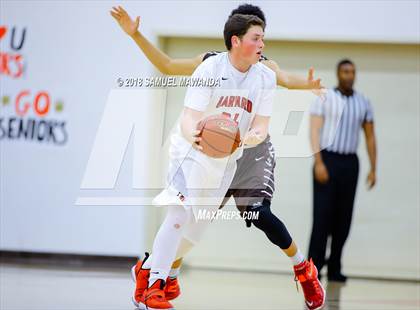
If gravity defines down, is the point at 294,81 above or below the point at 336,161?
above

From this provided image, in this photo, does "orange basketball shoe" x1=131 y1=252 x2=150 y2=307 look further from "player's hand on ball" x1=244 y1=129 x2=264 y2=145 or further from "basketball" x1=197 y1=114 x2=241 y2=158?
"player's hand on ball" x1=244 y1=129 x2=264 y2=145

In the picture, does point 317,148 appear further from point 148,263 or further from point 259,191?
point 148,263

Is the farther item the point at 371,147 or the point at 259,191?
the point at 371,147

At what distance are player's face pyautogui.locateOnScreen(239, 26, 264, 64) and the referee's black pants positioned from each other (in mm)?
2291

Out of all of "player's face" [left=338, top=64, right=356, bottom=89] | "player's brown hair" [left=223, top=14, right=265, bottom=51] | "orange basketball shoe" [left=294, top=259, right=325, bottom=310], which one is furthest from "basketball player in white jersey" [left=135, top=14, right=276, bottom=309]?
"player's face" [left=338, top=64, right=356, bottom=89]

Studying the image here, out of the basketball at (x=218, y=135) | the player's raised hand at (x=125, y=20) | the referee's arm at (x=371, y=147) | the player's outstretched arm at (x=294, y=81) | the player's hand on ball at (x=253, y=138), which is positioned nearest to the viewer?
the player's hand on ball at (x=253, y=138)

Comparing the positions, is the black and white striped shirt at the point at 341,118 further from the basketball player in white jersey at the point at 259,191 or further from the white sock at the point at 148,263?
the white sock at the point at 148,263

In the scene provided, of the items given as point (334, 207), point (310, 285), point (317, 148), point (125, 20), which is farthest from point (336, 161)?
point (125, 20)

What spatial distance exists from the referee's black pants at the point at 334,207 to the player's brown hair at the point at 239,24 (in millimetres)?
2318

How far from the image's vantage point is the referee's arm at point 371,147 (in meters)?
6.58

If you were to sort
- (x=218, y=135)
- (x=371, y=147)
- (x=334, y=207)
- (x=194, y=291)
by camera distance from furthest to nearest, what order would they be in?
(x=371, y=147) < (x=334, y=207) < (x=194, y=291) < (x=218, y=135)

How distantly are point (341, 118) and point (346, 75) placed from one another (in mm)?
341

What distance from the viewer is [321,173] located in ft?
20.2
